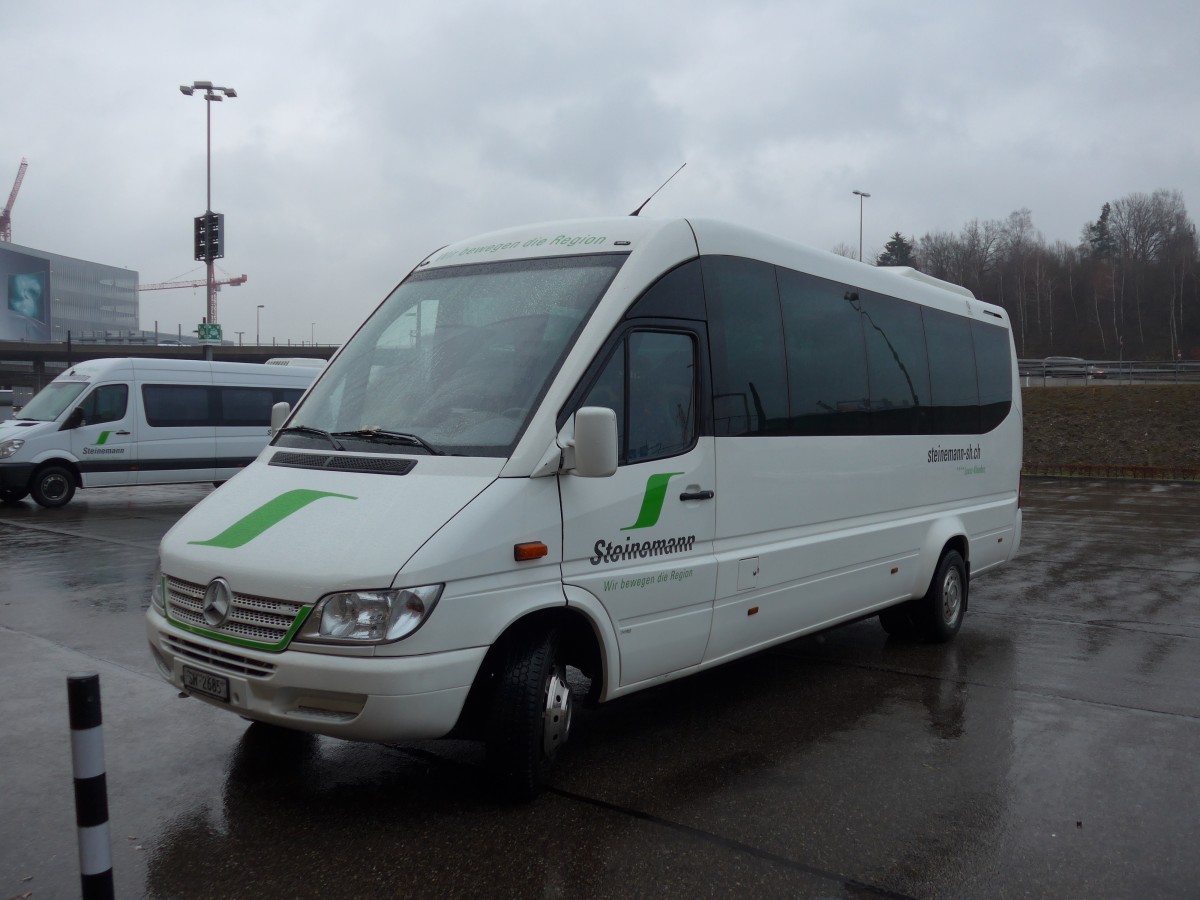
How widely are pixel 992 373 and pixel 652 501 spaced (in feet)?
18.2

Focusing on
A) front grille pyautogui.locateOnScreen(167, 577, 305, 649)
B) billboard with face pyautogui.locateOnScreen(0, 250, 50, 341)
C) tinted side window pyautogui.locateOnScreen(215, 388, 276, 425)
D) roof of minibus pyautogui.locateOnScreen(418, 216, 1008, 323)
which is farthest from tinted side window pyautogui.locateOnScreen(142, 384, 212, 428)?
billboard with face pyautogui.locateOnScreen(0, 250, 50, 341)

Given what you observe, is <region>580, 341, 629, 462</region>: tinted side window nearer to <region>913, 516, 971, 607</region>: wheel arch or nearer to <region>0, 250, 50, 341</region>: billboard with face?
<region>913, 516, 971, 607</region>: wheel arch

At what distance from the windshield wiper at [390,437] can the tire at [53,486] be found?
1445cm

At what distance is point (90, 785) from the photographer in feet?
9.89

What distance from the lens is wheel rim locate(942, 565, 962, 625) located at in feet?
26.9

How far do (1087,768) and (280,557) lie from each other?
405cm

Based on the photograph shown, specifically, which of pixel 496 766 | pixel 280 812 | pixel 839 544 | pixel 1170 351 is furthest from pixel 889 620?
pixel 1170 351

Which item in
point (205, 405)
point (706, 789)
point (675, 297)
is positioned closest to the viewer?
point (706, 789)

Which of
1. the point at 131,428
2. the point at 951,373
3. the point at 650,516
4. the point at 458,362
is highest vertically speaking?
the point at 951,373

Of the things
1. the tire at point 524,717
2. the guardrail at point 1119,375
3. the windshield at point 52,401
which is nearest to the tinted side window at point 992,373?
the tire at point 524,717

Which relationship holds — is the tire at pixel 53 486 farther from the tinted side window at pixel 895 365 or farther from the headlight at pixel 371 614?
the headlight at pixel 371 614

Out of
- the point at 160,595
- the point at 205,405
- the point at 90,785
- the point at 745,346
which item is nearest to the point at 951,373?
the point at 745,346

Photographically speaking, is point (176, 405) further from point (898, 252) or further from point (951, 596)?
point (898, 252)

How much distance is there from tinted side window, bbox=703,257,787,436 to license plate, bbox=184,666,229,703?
281 centimetres
